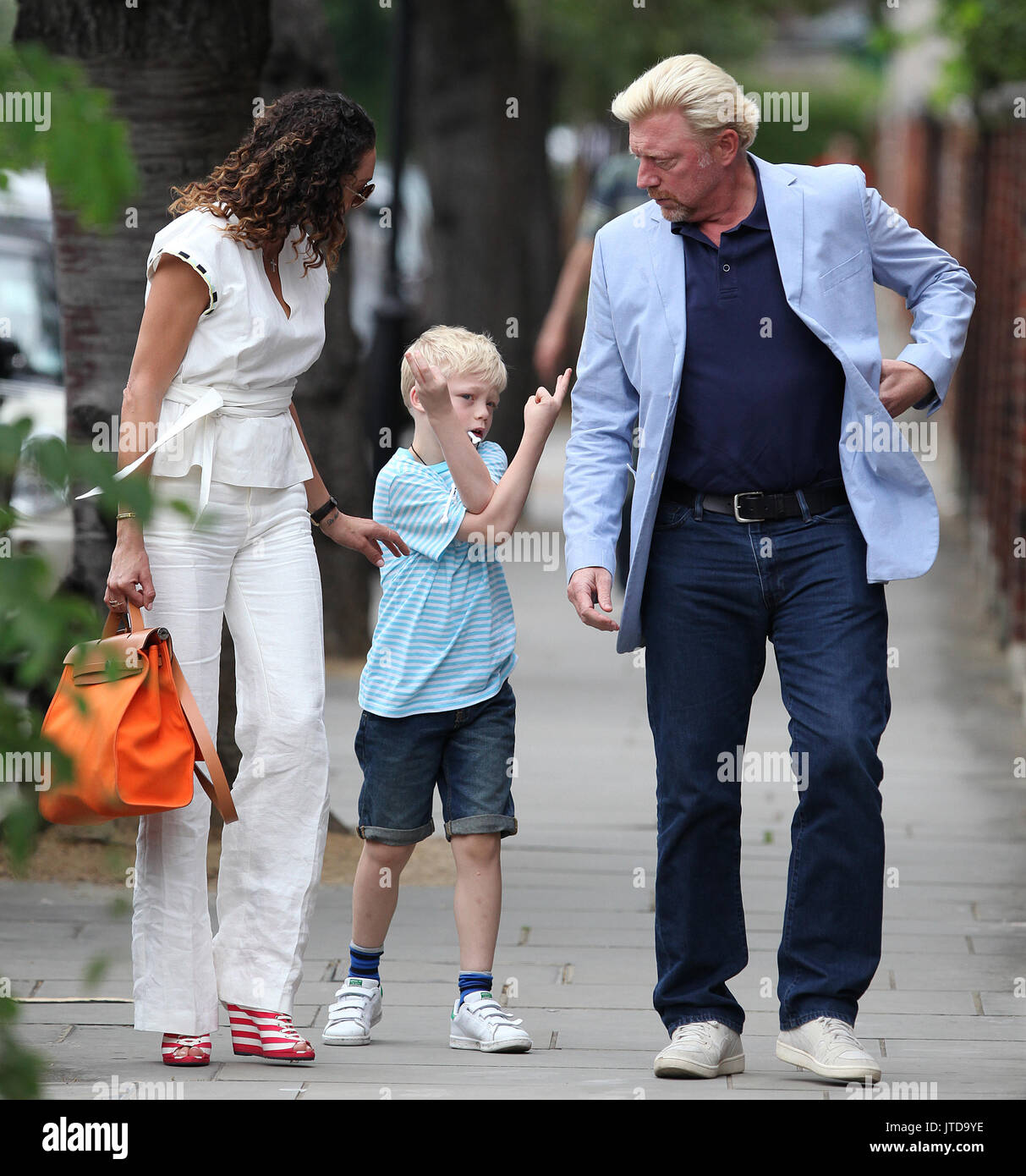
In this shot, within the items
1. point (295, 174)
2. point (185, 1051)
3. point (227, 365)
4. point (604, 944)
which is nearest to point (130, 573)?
point (227, 365)

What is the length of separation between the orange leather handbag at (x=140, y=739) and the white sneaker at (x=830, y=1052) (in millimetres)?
1264

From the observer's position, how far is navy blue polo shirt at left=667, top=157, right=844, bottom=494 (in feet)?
14.4

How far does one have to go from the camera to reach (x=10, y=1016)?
2.96 metres

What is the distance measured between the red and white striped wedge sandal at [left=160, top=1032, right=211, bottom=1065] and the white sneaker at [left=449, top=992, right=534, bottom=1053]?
23.0 inches

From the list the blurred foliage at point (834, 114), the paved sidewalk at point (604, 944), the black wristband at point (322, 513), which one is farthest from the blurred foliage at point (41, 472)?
the blurred foliage at point (834, 114)

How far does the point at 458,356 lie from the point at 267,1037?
1557mm

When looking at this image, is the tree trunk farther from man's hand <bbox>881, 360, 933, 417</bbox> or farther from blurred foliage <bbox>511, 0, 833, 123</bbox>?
man's hand <bbox>881, 360, 933, 417</bbox>

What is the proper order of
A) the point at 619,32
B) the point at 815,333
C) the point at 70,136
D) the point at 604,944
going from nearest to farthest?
the point at 70,136 < the point at 815,333 < the point at 604,944 < the point at 619,32

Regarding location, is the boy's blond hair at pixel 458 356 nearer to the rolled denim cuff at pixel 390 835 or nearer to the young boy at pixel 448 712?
the young boy at pixel 448 712

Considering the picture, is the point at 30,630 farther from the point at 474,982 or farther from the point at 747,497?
the point at 474,982

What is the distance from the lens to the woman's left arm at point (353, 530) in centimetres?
485

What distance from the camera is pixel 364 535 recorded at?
4.91 meters

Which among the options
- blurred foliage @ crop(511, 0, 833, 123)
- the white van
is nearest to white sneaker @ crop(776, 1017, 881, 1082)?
the white van

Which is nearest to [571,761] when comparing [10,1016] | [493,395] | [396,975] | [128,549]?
[396,975]
